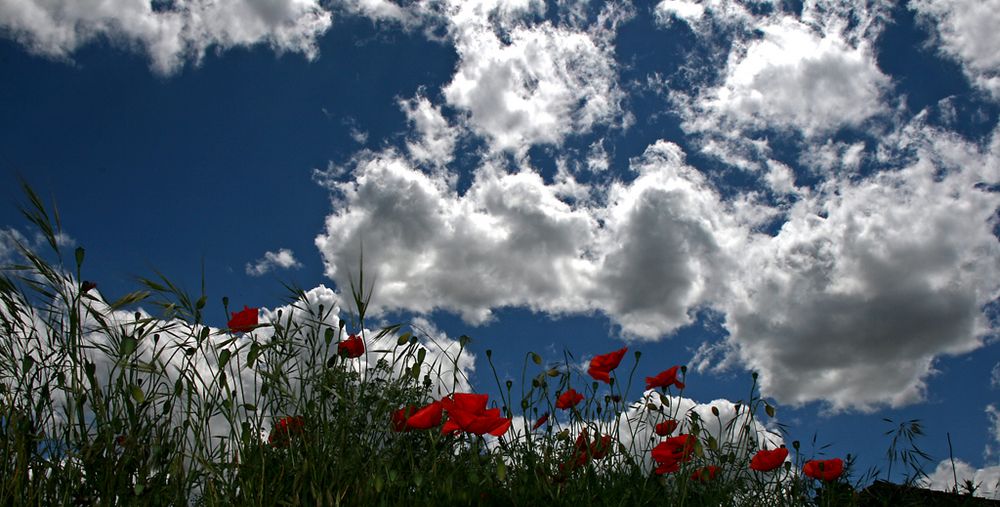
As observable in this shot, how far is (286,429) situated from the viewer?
3332 millimetres

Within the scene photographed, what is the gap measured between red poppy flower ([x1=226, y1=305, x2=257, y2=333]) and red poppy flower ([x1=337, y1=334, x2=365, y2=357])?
42cm

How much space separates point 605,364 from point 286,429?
161 centimetres

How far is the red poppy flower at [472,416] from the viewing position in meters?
2.96

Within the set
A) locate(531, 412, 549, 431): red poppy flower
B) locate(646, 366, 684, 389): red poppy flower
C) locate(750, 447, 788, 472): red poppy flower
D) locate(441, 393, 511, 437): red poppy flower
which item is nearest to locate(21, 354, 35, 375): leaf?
locate(441, 393, 511, 437): red poppy flower

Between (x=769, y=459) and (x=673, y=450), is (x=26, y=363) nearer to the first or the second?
(x=673, y=450)

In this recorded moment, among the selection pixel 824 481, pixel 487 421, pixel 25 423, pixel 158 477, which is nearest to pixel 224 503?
pixel 158 477

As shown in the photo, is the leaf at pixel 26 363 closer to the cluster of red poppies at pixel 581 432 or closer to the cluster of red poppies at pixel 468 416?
the cluster of red poppies at pixel 581 432

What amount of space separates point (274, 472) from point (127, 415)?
2.17 feet

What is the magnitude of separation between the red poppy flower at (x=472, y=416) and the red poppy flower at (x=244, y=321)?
105 centimetres

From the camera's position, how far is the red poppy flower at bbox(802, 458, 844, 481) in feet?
12.1

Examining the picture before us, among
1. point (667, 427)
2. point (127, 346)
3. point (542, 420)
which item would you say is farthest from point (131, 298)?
point (667, 427)

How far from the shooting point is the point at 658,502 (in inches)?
131

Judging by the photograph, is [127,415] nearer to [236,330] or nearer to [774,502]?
[236,330]

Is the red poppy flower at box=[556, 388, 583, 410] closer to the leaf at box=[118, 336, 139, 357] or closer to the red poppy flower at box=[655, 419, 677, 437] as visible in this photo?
the red poppy flower at box=[655, 419, 677, 437]
